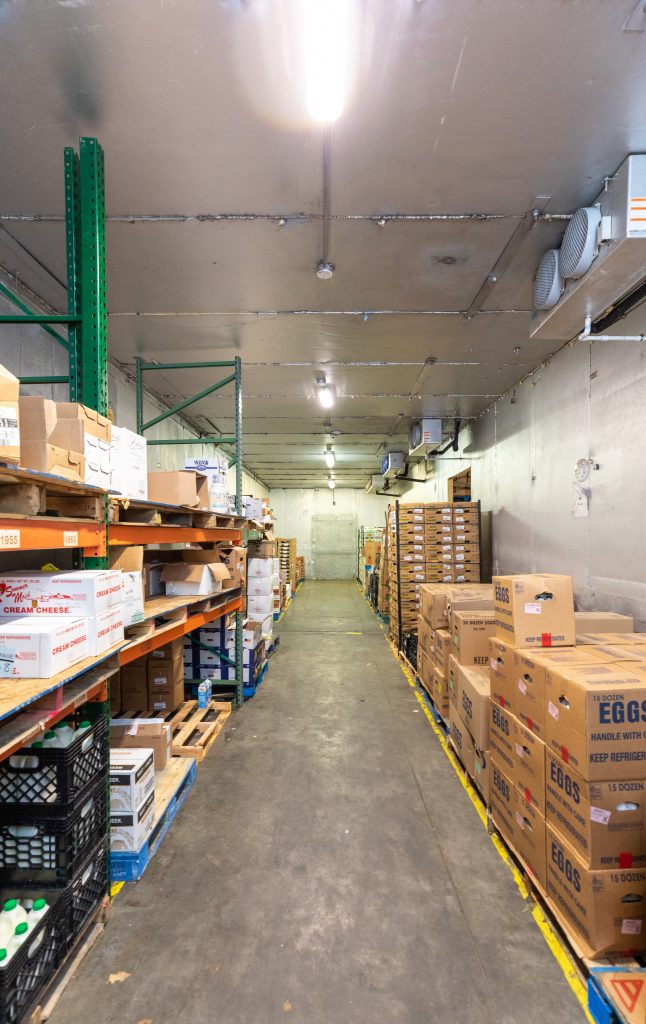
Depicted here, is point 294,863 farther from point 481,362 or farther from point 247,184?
point 481,362

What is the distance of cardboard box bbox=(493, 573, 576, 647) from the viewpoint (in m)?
2.75

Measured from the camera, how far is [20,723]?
162 centimetres

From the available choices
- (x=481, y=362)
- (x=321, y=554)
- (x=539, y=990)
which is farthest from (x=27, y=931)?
(x=321, y=554)

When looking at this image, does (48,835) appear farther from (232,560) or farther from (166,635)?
(232,560)

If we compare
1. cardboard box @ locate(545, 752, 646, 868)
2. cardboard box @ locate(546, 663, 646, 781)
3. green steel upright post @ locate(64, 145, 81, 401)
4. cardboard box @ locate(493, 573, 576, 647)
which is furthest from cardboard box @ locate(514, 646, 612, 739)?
green steel upright post @ locate(64, 145, 81, 401)

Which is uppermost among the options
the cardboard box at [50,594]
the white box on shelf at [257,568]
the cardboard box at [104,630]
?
the cardboard box at [50,594]

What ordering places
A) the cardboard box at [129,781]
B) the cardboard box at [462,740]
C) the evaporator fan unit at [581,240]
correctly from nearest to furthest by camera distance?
the cardboard box at [129,781] < the evaporator fan unit at [581,240] < the cardboard box at [462,740]

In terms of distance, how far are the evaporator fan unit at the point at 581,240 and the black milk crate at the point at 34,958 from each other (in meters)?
4.59

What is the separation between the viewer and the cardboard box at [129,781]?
2.45 metres

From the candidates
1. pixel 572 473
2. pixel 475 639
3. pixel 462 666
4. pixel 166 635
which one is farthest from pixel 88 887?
pixel 572 473

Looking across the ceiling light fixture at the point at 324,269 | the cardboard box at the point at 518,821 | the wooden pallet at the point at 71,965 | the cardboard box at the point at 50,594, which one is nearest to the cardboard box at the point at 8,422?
the cardboard box at the point at 50,594

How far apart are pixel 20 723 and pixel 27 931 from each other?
80 centimetres

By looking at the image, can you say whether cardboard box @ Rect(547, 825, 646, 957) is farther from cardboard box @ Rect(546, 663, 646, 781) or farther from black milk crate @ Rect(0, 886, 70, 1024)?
black milk crate @ Rect(0, 886, 70, 1024)

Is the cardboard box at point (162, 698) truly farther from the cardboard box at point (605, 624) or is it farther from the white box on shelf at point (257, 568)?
the cardboard box at point (605, 624)
